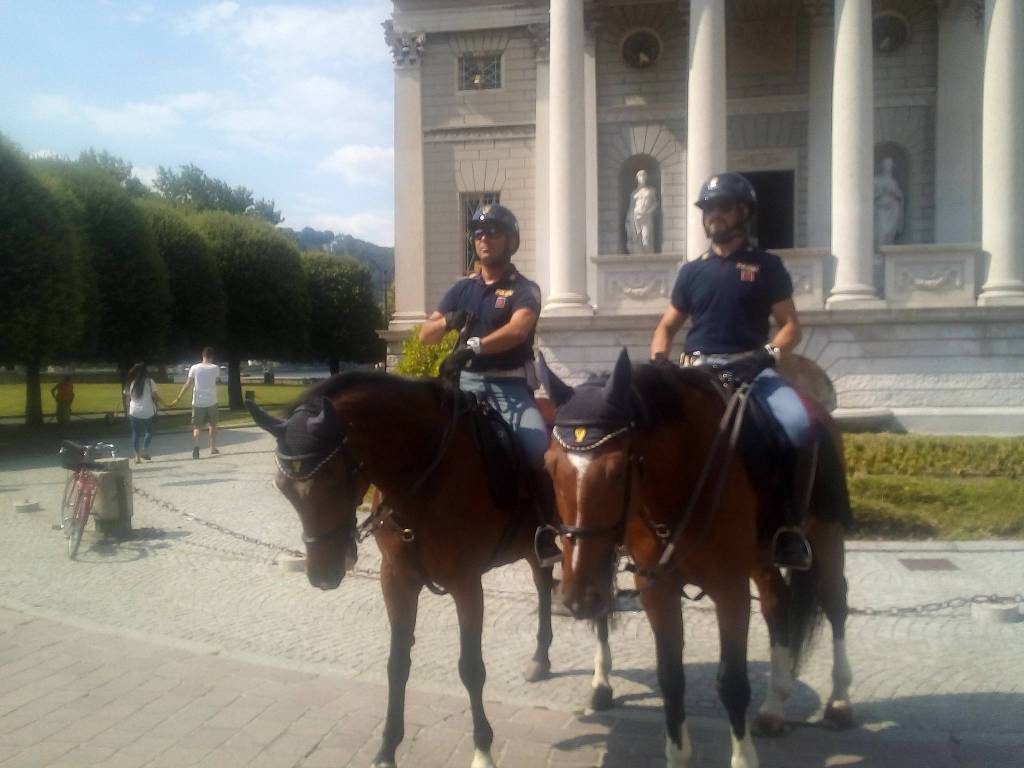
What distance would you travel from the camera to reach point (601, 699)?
5266 millimetres

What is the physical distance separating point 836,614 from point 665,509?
6.73 ft

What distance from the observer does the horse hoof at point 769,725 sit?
4820 mm

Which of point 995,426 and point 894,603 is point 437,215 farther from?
point 894,603

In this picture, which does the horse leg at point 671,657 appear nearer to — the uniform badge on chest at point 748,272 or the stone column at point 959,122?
the uniform badge on chest at point 748,272

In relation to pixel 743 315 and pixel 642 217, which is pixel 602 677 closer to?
pixel 743 315

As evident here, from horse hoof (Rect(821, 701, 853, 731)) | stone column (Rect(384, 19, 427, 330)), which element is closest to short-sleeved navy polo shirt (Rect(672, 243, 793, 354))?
horse hoof (Rect(821, 701, 853, 731))

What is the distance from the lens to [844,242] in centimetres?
1803

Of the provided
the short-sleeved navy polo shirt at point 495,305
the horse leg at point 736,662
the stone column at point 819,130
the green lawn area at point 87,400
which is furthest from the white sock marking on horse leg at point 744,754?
the green lawn area at point 87,400

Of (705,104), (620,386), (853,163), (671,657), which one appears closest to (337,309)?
(705,104)

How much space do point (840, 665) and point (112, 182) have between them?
32886 millimetres

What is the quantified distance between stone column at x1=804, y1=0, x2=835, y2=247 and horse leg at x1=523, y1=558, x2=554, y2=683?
18.1 metres

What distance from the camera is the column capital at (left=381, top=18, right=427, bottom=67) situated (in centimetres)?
2428

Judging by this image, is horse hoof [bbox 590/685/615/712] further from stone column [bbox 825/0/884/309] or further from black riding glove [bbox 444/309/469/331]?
stone column [bbox 825/0/884/309]

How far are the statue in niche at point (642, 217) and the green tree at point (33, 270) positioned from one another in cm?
1664
